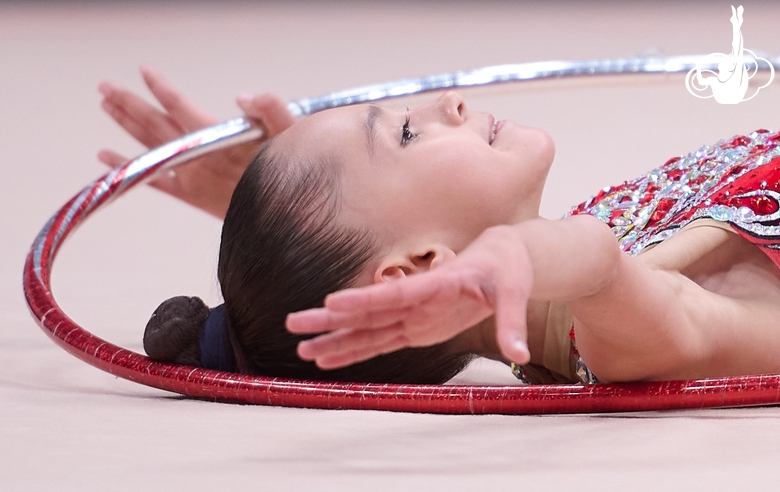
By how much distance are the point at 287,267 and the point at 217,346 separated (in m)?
0.13

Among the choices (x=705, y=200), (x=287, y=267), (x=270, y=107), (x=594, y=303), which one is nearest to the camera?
(x=594, y=303)

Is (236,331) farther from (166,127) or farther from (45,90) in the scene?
(45,90)

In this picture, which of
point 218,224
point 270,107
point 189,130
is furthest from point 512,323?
point 218,224

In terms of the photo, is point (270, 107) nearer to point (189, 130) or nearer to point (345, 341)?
point (189, 130)

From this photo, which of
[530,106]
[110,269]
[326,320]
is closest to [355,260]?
[326,320]

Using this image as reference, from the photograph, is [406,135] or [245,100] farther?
[245,100]

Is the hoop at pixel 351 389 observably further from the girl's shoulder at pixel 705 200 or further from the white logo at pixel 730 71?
the white logo at pixel 730 71

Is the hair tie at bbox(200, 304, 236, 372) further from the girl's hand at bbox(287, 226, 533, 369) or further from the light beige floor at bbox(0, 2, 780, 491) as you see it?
the girl's hand at bbox(287, 226, 533, 369)

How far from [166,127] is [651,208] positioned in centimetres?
75

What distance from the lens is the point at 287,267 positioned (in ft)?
2.99

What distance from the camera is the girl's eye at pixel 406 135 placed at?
93 centimetres

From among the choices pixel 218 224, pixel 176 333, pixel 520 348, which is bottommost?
pixel 218 224

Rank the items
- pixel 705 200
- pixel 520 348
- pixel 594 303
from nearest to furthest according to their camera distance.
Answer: pixel 520 348 < pixel 594 303 < pixel 705 200

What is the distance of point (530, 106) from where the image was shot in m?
3.04
